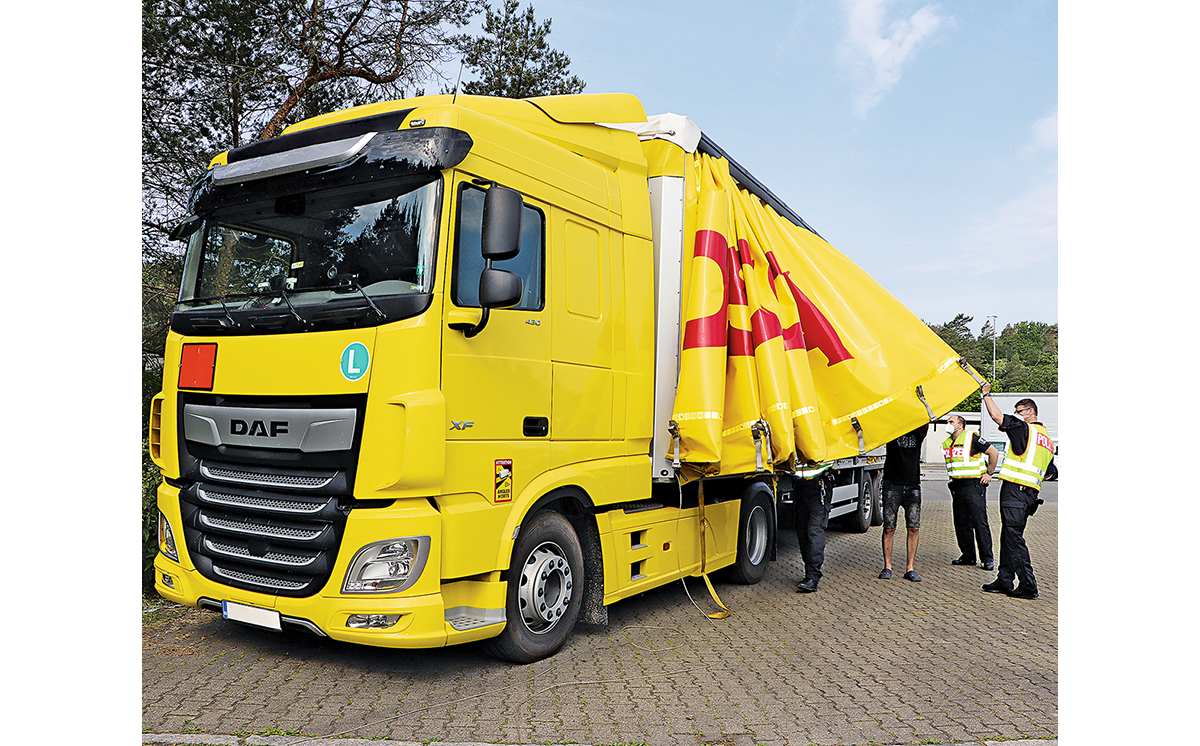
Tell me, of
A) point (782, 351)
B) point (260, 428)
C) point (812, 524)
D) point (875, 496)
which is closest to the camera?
point (260, 428)

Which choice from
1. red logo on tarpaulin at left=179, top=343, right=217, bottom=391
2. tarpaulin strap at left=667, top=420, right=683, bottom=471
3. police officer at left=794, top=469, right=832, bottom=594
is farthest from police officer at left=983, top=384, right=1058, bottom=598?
red logo on tarpaulin at left=179, top=343, right=217, bottom=391

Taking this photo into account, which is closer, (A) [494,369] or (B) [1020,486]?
(A) [494,369]

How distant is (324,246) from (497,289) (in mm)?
1039

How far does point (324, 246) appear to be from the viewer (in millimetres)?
4273

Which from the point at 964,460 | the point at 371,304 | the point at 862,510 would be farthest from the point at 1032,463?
the point at 371,304

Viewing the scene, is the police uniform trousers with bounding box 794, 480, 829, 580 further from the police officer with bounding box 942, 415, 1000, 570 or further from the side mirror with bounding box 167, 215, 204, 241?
the side mirror with bounding box 167, 215, 204, 241

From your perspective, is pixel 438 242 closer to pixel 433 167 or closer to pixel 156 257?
pixel 433 167

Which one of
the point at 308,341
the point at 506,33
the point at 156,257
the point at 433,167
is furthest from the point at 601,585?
the point at 506,33

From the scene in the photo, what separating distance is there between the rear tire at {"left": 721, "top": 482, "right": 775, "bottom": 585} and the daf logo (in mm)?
4290

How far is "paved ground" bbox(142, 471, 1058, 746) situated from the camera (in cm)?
381

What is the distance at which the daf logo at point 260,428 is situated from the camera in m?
4.10

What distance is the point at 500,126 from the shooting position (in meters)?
4.54

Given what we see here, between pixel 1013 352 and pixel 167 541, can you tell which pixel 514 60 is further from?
pixel 1013 352

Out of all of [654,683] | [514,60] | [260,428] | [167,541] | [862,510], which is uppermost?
[514,60]
